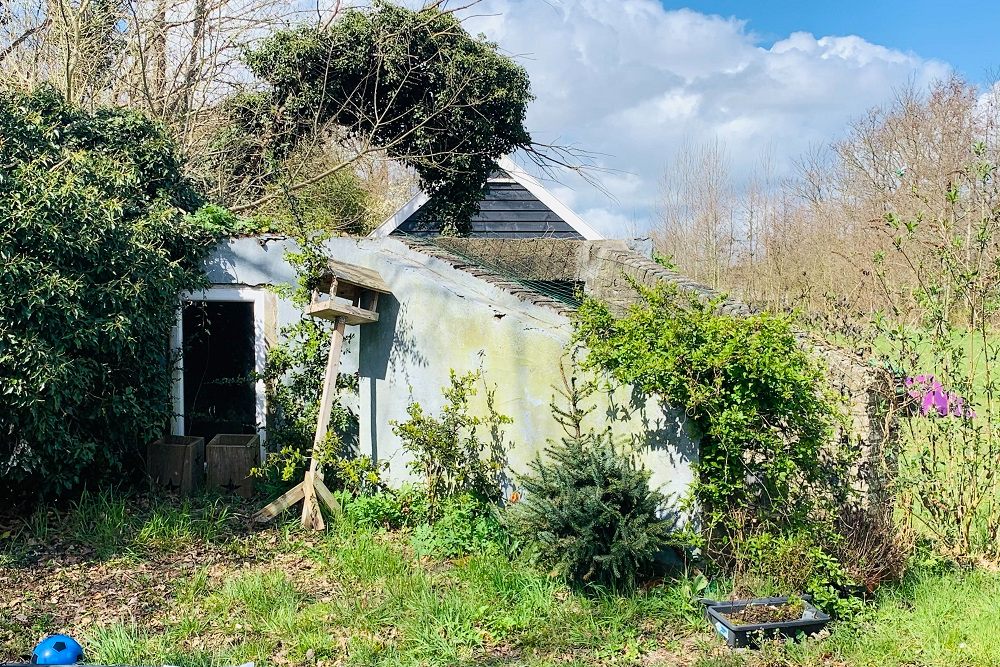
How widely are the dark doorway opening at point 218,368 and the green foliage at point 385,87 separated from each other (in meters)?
5.80

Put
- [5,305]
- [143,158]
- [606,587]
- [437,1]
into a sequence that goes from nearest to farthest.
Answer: [606,587] < [5,305] < [143,158] < [437,1]

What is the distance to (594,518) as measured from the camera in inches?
204

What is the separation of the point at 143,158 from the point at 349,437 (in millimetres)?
3610

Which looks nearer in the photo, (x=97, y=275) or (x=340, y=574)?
(x=340, y=574)

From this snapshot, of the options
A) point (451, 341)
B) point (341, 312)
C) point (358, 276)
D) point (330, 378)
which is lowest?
point (330, 378)

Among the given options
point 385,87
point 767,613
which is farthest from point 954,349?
point 385,87

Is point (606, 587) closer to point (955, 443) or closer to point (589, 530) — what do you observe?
point (589, 530)

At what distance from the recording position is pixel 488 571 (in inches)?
226

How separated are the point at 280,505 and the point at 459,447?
1.68 m

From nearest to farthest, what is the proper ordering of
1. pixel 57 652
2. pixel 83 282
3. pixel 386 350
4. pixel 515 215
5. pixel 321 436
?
pixel 57 652 → pixel 83 282 → pixel 321 436 → pixel 386 350 → pixel 515 215

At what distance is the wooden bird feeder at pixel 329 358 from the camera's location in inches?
275

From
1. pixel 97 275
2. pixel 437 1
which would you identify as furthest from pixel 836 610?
pixel 437 1

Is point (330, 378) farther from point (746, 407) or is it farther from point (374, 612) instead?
point (746, 407)

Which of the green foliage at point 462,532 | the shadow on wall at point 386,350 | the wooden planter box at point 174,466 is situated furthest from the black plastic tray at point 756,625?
the wooden planter box at point 174,466
